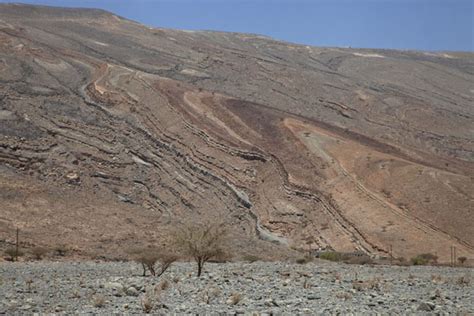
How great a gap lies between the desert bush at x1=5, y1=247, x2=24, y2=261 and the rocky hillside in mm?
1580

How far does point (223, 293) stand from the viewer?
1352cm

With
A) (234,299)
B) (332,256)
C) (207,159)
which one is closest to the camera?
(234,299)

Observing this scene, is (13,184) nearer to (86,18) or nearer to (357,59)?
(86,18)

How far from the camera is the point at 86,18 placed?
85.0 m

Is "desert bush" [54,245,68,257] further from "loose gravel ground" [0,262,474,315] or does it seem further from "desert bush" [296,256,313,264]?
"desert bush" [296,256,313,264]

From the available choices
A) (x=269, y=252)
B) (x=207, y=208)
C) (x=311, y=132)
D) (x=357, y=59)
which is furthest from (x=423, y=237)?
(x=357, y=59)

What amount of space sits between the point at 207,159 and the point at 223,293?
25.6 metres

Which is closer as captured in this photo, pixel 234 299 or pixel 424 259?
pixel 234 299

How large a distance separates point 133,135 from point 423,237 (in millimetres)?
20385

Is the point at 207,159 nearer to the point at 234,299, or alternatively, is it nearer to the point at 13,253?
the point at 13,253

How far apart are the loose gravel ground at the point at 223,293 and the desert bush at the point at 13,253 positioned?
3.94 meters

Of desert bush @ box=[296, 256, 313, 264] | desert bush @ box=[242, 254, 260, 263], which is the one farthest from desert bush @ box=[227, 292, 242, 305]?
desert bush @ box=[296, 256, 313, 264]

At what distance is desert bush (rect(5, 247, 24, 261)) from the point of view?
2320cm

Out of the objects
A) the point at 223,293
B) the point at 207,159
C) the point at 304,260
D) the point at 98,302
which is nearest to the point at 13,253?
the point at 304,260
